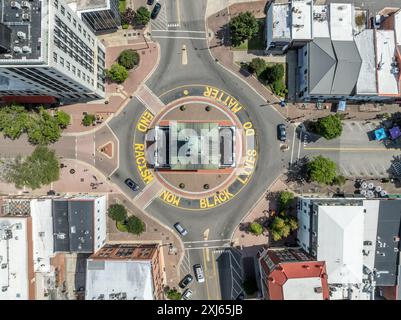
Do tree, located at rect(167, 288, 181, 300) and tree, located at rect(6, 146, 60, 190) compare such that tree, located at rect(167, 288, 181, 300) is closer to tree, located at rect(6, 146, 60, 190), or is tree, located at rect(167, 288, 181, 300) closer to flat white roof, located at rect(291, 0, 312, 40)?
tree, located at rect(6, 146, 60, 190)

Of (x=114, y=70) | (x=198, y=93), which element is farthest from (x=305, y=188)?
(x=114, y=70)

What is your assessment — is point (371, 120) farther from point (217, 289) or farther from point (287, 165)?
point (217, 289)

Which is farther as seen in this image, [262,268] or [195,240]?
[195,240]

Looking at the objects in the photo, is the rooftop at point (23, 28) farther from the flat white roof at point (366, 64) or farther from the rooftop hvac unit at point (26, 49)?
the flat white roof at point (366, 64)

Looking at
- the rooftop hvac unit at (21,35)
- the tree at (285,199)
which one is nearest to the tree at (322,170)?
the tree at (285,199)

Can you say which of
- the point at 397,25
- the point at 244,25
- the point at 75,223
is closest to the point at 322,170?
the point at 397,25

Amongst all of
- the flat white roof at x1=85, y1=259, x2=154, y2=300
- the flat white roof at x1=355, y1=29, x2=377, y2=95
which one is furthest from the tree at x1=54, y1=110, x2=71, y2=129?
the flat white roof at x1=355, y1=29, x2=377, y2=95
